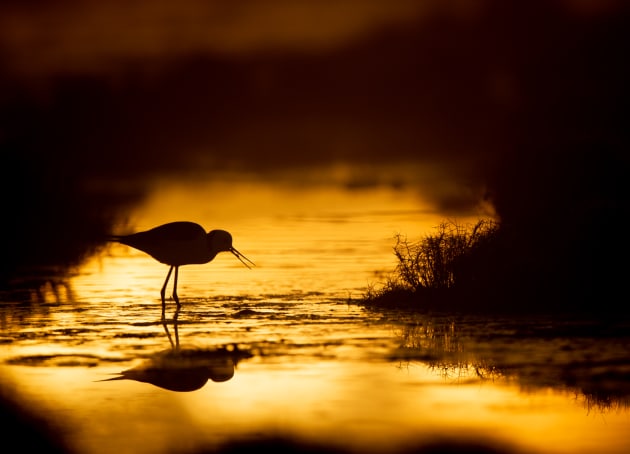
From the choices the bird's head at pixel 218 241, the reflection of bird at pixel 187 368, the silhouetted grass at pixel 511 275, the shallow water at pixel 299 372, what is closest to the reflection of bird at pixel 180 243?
the bird's head at pixel 218 241

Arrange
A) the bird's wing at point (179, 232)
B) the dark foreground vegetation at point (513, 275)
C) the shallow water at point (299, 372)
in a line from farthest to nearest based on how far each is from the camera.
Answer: the bird's wing at point (179, 232), the dark foreground vegetation at point (513, 275), the shallow water at point (299, 372)

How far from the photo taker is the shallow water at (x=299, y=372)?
872 centimetres

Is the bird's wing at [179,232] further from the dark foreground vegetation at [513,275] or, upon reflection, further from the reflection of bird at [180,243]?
the dark foreground vegetation at [513,275]

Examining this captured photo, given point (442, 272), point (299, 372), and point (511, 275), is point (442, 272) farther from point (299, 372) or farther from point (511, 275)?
point (299, 372)

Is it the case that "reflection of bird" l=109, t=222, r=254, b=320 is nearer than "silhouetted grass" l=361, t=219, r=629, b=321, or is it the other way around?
"silhouetted grass" l=361, t=219, r=629, b=321

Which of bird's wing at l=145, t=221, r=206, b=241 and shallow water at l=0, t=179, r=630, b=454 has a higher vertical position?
bird's wing at l=145, t=221, r=206, b=241

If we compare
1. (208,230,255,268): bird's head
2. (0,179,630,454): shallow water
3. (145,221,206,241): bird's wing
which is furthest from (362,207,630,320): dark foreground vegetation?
(145,221,206,241): bird's wing

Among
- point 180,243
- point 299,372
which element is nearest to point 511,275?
point 180,243

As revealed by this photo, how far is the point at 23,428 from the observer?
353 inches

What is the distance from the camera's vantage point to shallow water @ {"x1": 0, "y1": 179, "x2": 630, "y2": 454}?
8719 millimetres

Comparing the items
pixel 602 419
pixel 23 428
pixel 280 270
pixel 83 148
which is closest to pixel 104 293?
pixel 280 270

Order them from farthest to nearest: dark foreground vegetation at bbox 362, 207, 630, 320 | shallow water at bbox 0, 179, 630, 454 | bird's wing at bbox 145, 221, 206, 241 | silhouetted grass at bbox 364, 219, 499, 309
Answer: bird's wing at bbox 145, 221, 206, 241, silhouetted grass at bbox 364, 219, 499, 309, dark foreground vegetation at bbox 362, 207, 630, 320, shallow water at bbox 0, 179, 630, 454

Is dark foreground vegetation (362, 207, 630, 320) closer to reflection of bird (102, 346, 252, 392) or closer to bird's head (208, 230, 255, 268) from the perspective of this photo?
bird's head (208, 230, 255, 268)

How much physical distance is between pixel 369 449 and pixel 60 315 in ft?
23.0
